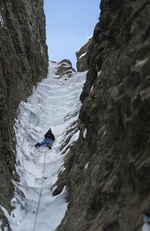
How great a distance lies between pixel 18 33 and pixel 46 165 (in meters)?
10.8

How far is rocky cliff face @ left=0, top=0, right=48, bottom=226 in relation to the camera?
33.7 ft

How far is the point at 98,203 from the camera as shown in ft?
19.6

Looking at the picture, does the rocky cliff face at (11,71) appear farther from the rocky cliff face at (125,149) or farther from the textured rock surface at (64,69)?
the textured rock surface at (64,69)

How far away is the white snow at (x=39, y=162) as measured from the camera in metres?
8.95

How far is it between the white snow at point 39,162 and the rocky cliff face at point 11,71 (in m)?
0.56

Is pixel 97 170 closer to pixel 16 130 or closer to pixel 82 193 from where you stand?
pixel 82 193

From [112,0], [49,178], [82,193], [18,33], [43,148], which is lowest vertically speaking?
[82,193]

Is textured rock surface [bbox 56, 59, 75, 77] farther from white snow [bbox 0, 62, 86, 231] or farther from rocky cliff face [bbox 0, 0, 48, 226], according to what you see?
white snow [bbox 0, 62, 86, 231]

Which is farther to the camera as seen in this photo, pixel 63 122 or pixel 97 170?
pixel 63 122

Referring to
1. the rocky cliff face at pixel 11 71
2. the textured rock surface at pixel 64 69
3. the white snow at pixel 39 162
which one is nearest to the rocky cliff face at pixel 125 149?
the white snow at pixel 39 162

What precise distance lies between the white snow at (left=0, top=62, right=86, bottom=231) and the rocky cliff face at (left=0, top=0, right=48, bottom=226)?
560 mm

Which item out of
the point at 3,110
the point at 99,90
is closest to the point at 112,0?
the point at 99,90

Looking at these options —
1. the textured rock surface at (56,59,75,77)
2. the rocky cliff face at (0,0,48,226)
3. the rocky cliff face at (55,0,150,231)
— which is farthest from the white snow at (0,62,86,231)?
the textured rock surface at (56,59,75,77)

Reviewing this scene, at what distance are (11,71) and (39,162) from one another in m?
4.15
